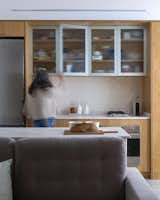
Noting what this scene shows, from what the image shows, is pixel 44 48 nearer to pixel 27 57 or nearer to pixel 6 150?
pixel 27 57

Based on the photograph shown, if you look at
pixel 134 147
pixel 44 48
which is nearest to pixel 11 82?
pixel 44 48

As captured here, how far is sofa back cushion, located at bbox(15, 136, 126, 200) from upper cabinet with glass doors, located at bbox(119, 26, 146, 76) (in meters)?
2.82

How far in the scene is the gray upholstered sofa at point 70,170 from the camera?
8.80ft

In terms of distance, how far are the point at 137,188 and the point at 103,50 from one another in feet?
10.8

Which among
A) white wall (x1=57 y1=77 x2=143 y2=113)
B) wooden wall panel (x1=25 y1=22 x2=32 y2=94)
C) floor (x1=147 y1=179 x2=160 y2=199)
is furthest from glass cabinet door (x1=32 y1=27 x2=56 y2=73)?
floor (x1=147 y1=179 x2=160 y2=199)

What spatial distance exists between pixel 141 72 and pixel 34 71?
1.53 metres

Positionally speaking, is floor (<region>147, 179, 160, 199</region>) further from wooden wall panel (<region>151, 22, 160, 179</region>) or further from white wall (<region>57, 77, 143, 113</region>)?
white wall (<region>57, 77, 143, 113</region>)

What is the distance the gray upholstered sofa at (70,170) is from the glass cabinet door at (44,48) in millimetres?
2793

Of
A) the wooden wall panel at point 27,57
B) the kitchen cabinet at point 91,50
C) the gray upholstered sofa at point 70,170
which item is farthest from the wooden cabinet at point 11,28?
the gray upholstered sofa at point 70,170

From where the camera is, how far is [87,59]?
5414 millimetres

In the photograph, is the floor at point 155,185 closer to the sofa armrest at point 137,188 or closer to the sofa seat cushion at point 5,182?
the sofa armrest at point 137,188

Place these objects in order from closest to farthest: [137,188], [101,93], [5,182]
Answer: [137,188] < [5,182] < [101,93]

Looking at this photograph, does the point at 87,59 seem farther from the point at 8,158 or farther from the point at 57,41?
the point at 8,158

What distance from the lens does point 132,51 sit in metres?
5.48
